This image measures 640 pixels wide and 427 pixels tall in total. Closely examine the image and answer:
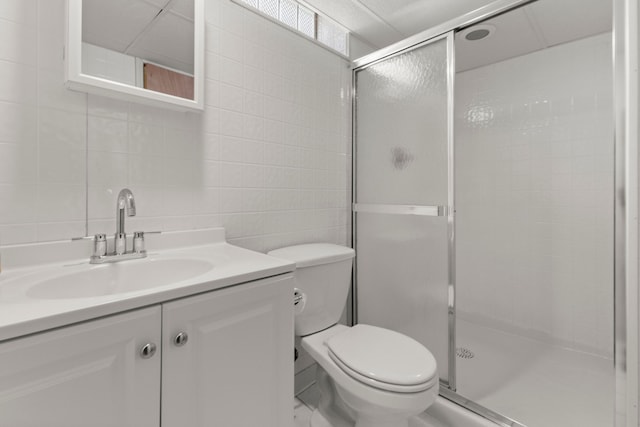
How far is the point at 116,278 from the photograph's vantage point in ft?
3.12

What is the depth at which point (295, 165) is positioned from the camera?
164 centimetres

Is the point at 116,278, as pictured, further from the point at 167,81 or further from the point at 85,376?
the point at 167,81

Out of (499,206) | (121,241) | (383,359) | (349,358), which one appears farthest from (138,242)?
(499,206)

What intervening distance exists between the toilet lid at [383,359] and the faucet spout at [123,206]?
34.5 inches

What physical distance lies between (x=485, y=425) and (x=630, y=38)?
58.6 inches

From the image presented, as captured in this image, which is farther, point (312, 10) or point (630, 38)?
point (312, 10)

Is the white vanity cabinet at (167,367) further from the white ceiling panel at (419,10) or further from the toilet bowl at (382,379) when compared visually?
the white ceiling panel at (419,10)

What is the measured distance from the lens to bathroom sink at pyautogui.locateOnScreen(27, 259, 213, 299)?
0.83 meters

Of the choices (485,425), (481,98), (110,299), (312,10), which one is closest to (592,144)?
(481,98)

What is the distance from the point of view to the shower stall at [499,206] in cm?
149

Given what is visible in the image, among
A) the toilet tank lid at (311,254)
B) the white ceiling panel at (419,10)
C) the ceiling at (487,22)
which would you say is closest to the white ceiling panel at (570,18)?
the ceiling at (487,22)

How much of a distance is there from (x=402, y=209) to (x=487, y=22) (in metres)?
1.03

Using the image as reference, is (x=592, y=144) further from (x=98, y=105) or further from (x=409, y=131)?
(x=98, y=105)

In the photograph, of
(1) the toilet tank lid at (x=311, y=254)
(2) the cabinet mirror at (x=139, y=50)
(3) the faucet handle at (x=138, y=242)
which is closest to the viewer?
(2) the cabinet mirror at (x=139, y=50)
